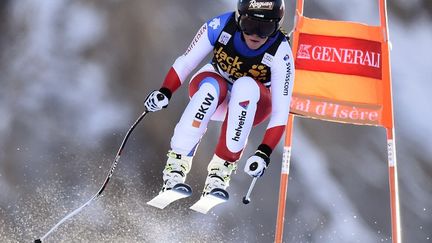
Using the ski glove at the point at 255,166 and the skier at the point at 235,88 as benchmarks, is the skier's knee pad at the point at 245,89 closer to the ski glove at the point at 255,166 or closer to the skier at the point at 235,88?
the skier at the point at 235,88

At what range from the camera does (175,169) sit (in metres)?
5.25

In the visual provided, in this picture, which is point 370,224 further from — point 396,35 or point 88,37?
point 88,37

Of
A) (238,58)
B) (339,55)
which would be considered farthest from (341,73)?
(238,58)

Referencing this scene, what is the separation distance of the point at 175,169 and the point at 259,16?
1094 mm

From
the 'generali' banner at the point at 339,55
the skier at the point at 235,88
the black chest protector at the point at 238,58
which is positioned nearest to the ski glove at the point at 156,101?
the skier at the point at 235,88

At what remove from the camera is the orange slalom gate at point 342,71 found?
6582 millimetres

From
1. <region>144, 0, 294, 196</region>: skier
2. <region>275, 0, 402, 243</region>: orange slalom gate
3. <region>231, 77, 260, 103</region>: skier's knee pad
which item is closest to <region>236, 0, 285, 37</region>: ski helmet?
<region>144, 0, 294, 196</region>: skier

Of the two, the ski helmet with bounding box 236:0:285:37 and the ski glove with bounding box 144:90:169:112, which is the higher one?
the ski helmet with bounding box 236:0:285:37

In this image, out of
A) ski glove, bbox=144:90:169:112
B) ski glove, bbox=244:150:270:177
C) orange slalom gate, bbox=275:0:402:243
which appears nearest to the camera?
ski glove, bbox=244:150:270:177

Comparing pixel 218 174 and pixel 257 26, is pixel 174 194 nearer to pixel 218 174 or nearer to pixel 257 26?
pixel 218 174

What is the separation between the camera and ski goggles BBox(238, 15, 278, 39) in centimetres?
509

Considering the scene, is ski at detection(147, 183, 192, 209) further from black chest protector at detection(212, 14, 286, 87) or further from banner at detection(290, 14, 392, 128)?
banner at detection(290, 14, 392, 128)

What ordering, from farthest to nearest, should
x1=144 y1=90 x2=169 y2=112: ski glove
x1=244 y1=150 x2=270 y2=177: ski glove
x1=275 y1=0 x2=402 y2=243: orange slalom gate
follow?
1. x1=275 y1=0 x2=402 y2=243: orange slalom gate
2. x1=144 y1=90 x2=169 y2=112: ski glove
3. x1=244 y1=150 x2=270 y2=177: ski glove

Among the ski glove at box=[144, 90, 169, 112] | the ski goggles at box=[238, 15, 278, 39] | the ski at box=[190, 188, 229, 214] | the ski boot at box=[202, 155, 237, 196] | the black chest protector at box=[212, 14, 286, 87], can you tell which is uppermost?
the ski goggles at box=[238, 15, 278, 39]
